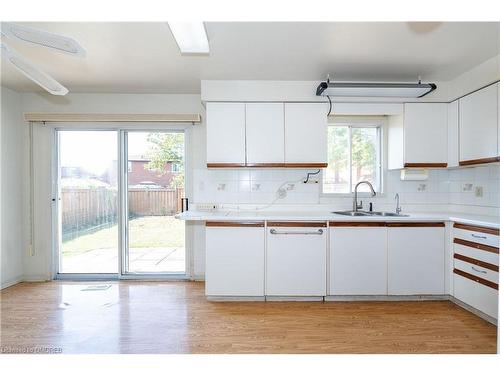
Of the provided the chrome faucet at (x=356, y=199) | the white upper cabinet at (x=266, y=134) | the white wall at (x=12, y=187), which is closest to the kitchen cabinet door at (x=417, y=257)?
the chrome faucet at (x=356, y=199)

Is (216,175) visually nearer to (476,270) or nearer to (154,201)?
(154,201)

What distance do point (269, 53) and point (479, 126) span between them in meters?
2.15

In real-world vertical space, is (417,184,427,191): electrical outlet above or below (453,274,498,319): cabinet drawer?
above

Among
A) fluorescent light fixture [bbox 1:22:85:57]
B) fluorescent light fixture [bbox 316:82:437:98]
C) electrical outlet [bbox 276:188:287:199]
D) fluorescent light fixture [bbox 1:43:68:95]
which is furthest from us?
electrical outlet [bbox 276:188:287:199]

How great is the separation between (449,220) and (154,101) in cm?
364

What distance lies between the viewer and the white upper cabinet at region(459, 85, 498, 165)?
2.59 meters

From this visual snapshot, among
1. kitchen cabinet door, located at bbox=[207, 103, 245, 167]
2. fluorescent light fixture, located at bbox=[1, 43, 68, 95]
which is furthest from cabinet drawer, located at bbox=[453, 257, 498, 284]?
fluorescent light fixture, located at bbox=[1, 43, 68, 95]

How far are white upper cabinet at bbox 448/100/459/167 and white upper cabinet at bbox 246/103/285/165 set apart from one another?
1.85 m

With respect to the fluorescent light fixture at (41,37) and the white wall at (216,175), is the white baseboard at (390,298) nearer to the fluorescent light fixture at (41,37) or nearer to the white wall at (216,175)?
the white wall at (216,175)

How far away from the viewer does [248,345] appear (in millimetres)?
2119

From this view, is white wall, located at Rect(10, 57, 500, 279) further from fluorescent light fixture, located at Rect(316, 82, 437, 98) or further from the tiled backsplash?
fluorescent light fixture, located at Rect(316, 82, 437, 98)

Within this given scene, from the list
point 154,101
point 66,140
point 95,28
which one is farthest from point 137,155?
point 95,28

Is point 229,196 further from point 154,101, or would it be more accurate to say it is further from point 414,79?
point 414,79

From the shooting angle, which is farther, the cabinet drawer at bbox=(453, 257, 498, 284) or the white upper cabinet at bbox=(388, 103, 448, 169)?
the white upper cabinet at bbox=(388, 103, 448, 169)
